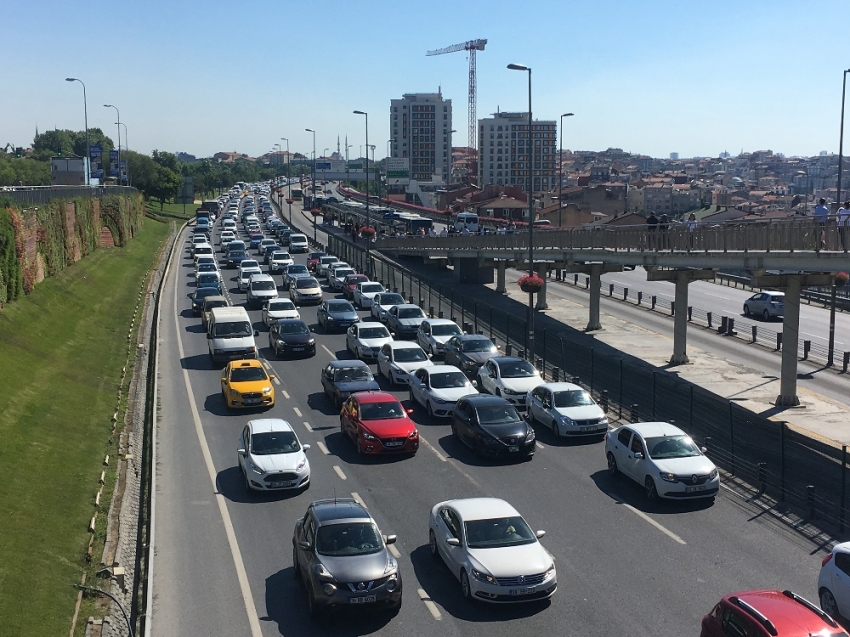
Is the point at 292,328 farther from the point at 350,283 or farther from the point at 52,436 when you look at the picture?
the point at 350,283

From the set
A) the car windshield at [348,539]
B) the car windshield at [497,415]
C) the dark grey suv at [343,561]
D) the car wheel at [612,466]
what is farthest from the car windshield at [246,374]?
the car windshield at [348,539]

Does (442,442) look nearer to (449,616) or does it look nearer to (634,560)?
(634,560)

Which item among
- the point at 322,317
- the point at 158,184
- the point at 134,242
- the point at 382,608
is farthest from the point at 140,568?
the point at 158,184

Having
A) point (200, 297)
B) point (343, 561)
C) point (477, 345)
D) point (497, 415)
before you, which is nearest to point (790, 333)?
point (477, 345)

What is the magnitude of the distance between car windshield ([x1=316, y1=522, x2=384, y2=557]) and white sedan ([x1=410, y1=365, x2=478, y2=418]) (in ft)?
38.6

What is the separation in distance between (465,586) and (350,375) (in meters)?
14.2

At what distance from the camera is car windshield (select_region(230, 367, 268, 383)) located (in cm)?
2759

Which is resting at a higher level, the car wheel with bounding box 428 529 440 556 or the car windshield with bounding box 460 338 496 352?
the car windshield with bounding box 460 338 496 352

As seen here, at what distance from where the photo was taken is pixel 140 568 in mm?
15445

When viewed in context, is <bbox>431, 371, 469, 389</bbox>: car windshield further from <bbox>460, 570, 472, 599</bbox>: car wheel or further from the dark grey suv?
<bbox>460, 570, 472, 599</bbox>: car wheel

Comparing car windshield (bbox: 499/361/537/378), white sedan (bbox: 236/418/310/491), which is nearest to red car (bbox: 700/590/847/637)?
white sedan (bbox: 236/418/310/491)

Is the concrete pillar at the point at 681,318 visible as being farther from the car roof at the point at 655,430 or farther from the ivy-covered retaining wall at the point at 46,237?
the ivy-covered retaining wall at the point at 46,237

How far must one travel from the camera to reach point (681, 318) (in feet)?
117

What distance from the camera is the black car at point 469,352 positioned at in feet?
103
